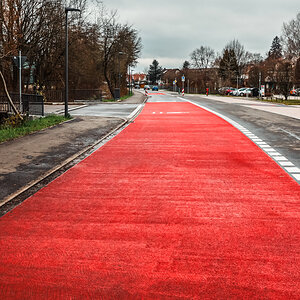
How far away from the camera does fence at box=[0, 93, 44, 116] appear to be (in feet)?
64.3

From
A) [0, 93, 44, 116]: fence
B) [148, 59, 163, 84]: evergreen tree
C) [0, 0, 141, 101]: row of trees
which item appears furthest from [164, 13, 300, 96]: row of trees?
[148, 59, 163, 84]: evergreen tree

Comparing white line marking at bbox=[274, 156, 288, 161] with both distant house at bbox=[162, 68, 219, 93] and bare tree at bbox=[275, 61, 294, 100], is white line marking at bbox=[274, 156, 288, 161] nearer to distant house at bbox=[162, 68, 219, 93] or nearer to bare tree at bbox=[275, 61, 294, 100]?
bare tree at bbox=[275, 61, 294, 100]

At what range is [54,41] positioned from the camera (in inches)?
1399

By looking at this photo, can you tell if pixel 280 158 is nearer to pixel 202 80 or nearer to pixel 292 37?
pixel 292 37

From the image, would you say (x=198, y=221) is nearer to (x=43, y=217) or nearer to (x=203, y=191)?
(x=203, y=191)

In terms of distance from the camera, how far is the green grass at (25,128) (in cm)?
1311

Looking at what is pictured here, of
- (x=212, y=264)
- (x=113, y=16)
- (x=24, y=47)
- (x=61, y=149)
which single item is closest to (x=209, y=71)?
(x=113, y=16)

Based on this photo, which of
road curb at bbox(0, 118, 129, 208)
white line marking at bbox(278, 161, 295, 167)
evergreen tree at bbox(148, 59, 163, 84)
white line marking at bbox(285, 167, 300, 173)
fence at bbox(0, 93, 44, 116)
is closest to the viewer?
road curb at bbox(0, 118, 129, 208)

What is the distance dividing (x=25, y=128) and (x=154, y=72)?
182 meters

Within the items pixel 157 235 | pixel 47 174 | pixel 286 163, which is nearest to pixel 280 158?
pixel 286 163

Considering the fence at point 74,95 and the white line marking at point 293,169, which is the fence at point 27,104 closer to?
the white line marking at point 293,169

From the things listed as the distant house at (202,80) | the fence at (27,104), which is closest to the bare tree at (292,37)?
the fence at (27,104)

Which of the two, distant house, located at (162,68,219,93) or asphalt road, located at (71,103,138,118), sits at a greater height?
distant house, located at (162,68,219,93)

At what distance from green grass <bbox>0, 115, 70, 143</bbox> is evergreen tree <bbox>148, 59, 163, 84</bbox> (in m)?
177
